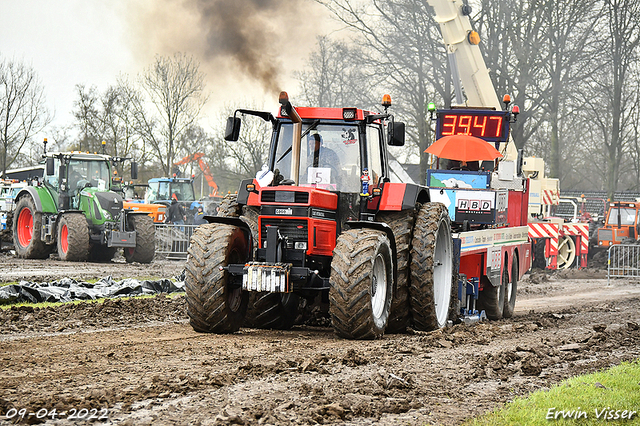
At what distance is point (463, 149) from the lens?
1470cm

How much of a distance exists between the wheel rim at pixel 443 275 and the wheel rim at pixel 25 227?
16.1 metres

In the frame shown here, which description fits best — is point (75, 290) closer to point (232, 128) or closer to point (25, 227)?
point (232, 128)

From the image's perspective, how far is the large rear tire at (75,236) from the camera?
20891 mm

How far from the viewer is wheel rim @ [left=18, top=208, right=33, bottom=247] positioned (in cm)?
2334

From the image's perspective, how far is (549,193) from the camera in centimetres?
2595

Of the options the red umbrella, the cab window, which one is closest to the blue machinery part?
the cab window

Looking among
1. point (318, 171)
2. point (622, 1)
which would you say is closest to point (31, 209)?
point (318, 171)

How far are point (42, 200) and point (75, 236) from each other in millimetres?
2192

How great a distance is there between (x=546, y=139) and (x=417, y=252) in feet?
136

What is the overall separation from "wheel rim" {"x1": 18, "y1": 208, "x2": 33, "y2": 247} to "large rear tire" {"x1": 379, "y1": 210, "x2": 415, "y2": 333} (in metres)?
16.6

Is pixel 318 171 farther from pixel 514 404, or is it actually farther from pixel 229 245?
pixel 514 404

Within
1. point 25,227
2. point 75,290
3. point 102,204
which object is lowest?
point 75,290

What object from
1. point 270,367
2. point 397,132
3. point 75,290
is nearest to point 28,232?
point 75,290

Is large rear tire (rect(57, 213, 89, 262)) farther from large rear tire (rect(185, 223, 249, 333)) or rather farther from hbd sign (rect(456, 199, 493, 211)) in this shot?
large rear tire (rect(185, 223, 249, 333))
